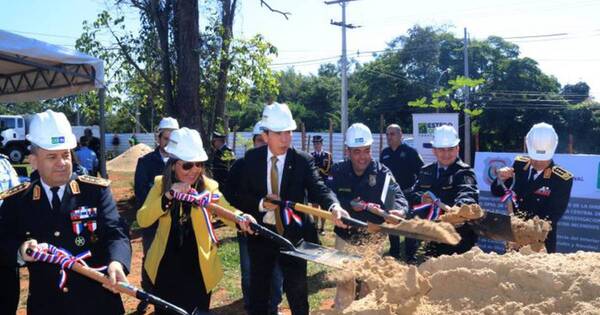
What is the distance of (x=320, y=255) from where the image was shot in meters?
3.69

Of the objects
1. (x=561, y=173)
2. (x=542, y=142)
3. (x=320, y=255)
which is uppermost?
(x=542, y=142)

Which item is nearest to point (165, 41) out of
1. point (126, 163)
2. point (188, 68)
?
point (188, 68)

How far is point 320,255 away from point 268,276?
1.91 ft

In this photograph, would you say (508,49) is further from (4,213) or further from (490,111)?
(4,213)

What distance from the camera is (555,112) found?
32406 millimetres

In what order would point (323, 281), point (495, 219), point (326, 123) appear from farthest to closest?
point (326, 123) → point (323, 281) → point (495, 219)

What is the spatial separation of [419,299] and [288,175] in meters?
1.69

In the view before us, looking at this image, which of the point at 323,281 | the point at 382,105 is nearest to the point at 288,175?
the point at 323,281

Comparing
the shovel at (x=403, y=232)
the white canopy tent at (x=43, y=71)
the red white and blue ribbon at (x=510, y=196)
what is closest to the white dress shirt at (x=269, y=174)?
the shovel at (x=403, y=232)

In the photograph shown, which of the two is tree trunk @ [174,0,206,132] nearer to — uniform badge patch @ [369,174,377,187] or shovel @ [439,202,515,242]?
uniform badge patch @ [369,174,377,187]

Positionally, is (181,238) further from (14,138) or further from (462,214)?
(14,138)

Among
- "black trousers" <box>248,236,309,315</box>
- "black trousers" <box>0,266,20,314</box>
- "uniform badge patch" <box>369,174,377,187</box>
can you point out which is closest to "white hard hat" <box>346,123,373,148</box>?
"uniform badge patch" <box>369,174,377,187</box>

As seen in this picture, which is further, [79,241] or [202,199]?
[202,199]

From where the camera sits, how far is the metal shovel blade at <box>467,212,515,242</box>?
13.2ft
